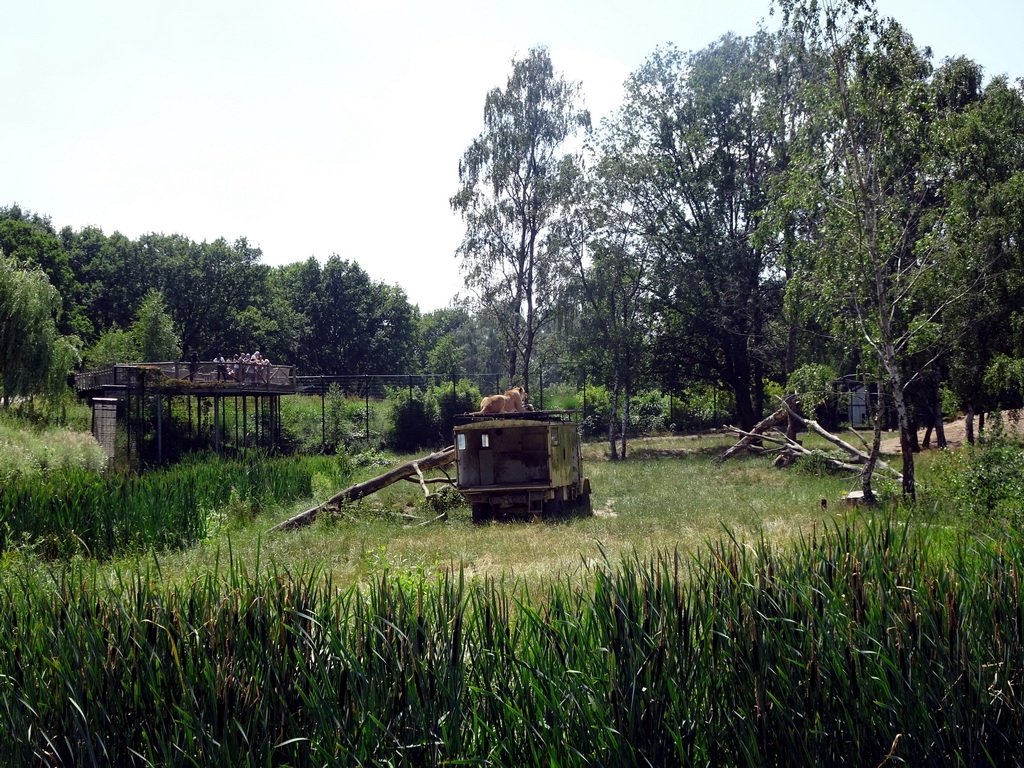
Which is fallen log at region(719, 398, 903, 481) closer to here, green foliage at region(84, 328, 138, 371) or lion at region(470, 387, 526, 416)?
lion at region(470, 387, 526, 416)

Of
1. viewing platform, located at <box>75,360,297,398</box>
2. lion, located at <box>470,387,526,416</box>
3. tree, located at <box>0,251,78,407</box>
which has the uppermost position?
tree, located at <box>0,251,78,407</box>

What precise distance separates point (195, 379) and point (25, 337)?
5.65 metres

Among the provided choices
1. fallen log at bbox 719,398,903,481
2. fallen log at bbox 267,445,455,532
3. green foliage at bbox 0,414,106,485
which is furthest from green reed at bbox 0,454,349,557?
fallen log at bbox 719,398,903,481

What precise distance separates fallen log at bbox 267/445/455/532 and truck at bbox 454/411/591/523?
131 centimetres

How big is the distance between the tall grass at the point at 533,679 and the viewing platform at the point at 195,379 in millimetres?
24930

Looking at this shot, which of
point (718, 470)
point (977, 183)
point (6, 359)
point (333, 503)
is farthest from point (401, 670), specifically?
point (6, 359)

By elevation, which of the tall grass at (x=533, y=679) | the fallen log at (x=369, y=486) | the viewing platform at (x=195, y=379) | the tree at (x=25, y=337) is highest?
the tree at (x=25, y=337)

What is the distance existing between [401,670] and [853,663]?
1970mm

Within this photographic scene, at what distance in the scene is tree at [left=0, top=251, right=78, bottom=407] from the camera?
28.0 meters

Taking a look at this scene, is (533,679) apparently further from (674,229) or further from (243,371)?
(674,229)

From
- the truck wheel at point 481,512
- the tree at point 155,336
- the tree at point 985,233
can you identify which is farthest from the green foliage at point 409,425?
the tree at point 985,233

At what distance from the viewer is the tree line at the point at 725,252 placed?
585 inches

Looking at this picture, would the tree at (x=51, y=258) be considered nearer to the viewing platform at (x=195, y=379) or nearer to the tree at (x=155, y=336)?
the tree at (x=155, y=336)

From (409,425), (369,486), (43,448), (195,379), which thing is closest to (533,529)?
(369,486)
